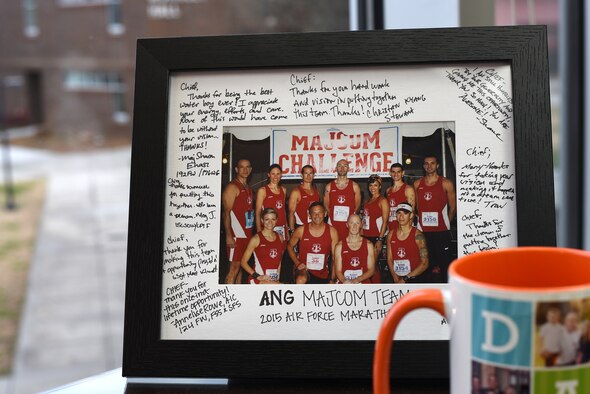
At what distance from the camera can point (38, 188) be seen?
4.29 feet

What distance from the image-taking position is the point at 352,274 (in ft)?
2.27

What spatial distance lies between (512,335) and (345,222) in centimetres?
26

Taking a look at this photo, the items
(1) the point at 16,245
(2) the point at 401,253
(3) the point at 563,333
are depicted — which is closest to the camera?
(3) the point at 563,333

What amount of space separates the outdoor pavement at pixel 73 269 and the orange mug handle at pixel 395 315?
2.83ft

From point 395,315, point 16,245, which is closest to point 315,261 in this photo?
point 395,315

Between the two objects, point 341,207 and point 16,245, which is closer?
point 341,207

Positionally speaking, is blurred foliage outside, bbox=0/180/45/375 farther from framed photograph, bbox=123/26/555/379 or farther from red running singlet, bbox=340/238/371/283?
red running singlet, bbox=340/238/371/283

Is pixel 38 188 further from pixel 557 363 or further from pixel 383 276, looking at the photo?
pixel 557 363

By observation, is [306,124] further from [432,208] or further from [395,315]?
[395,315]

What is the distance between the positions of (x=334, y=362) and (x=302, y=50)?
0.95 feet

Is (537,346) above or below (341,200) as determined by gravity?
below

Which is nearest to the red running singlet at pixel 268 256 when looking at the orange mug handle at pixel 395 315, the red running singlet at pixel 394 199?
the red running singlet at pixel 394 199

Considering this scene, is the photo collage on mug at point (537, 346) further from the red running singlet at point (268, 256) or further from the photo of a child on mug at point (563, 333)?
the red running singlet at point (268, 256)

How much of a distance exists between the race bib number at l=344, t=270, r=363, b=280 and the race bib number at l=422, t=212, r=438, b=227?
7 centimetres
